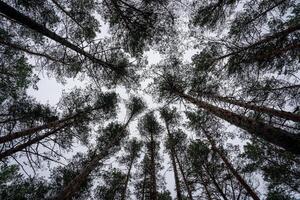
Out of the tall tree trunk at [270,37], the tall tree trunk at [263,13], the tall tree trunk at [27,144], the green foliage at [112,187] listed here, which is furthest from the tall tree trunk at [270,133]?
the green foliage at [112,187]

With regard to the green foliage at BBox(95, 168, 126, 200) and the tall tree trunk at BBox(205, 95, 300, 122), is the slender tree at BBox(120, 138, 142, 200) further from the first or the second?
the tall tree trunk at BBox(205, 95, 300, 122)

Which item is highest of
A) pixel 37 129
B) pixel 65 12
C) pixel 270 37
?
pixel 65 12

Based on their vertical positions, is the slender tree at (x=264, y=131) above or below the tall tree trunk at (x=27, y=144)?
below

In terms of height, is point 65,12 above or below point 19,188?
above

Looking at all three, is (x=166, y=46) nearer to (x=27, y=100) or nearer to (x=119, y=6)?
(x=119, y=6)

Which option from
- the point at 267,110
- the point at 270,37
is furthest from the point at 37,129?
the point at 270,37

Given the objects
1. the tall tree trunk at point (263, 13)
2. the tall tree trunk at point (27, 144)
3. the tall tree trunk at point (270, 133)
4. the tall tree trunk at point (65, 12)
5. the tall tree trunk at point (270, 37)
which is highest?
the tall tree trunk at point (263, 13)

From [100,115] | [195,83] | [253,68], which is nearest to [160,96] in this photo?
[195,83]

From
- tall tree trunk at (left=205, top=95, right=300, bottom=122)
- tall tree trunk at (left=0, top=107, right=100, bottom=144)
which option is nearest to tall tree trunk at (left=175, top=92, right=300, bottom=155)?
tall tree trunk at (left=205, top=95, right=300, bottom=122)

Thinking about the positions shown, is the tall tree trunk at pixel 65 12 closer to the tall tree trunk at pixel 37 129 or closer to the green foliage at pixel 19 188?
the tall tree trunk at pixel 37 129

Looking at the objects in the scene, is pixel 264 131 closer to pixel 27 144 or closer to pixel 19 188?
pixel 27 144

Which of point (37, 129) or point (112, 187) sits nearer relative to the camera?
point (37, 129)

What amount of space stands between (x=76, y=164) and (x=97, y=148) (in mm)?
1610

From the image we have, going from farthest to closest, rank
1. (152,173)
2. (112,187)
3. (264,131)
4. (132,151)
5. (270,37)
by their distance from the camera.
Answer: (132,151), (112,187), (152,173), (270,37), (264,131)
